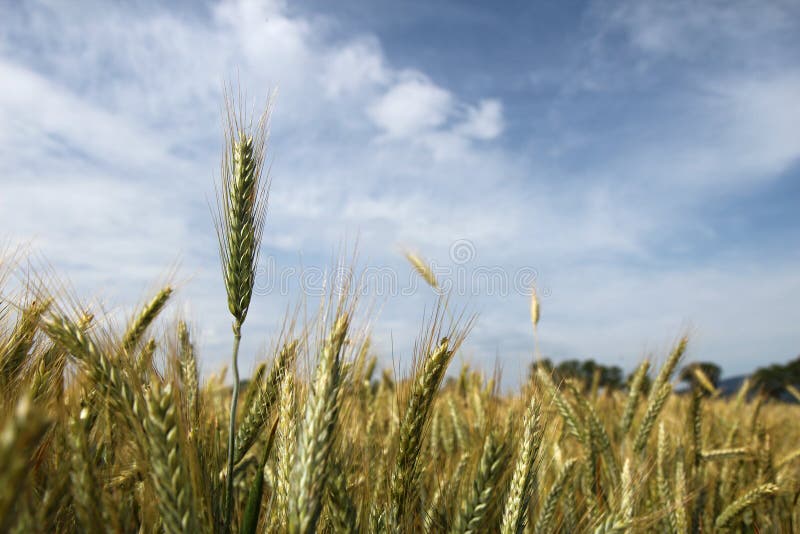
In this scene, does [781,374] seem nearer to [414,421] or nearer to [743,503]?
[743,503]

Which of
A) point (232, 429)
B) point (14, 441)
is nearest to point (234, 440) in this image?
point (232, 429)

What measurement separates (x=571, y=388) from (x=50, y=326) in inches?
119

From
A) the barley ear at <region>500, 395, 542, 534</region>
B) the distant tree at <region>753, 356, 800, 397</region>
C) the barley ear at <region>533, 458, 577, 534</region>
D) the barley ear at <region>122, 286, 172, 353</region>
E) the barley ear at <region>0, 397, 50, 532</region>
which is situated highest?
the distant tree at <region>753, 356, 800, 397</region>

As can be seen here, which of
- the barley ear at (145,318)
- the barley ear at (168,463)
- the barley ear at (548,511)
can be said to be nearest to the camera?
the barley ear at (168,463)

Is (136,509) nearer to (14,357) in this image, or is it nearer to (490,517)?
(14,357)

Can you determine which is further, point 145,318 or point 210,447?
point 145,318

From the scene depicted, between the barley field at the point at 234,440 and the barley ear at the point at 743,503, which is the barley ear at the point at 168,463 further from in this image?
the barley ear at the point at 743,503

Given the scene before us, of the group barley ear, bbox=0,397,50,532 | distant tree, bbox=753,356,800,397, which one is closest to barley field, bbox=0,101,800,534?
barley ear, bbox=0,397,50,532

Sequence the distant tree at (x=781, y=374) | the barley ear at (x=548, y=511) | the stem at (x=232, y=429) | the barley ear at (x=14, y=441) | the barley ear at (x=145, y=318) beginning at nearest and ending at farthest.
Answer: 1. the barley ear at (x=14, y=441)
2. the stem at (x=232, y=429)
3. the barley ear at (x=548, y=511)
4. the barley ear at (x=145, y=318)
5. the distant tree at (x=781, y=374)

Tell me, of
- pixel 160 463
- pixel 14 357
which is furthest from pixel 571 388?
pixel 14 357

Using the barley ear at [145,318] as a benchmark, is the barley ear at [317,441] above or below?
below

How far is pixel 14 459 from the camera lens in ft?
2.20

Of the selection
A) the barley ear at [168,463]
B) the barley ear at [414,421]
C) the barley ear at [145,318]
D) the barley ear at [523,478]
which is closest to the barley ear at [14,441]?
the barley ear at [168,463]

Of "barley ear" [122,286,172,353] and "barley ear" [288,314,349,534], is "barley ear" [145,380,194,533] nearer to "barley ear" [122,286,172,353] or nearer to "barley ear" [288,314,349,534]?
"barley ear" [288,314,349,534]
